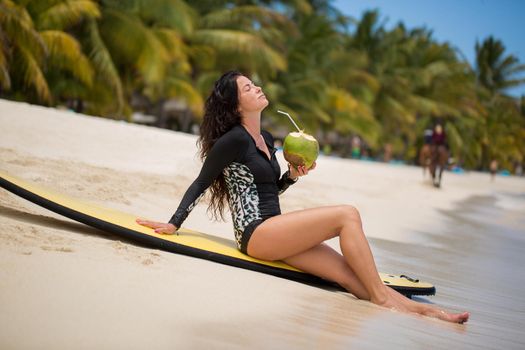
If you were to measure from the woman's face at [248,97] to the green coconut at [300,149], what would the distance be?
0.80 ft

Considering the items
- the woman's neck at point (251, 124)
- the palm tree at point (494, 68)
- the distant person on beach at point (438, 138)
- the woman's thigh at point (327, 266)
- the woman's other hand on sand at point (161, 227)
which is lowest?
the woman's thigh at point (327, 266)

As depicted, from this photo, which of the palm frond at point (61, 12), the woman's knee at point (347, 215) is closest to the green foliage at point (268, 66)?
the palm frond at point (61, 12)

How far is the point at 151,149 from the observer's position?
920 centimetres

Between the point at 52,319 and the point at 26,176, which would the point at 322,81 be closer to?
the point at 26,176

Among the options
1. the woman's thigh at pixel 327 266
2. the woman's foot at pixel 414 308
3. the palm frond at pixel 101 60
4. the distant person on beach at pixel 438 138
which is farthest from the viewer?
the palm frond at pixel 101 60

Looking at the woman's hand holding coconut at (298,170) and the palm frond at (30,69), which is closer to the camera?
the woman's hand holding coconut at (298,170)

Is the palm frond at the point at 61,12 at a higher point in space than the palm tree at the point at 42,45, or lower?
higher

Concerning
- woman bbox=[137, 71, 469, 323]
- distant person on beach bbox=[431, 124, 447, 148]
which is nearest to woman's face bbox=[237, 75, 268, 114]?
woman bbox=[137, 71, 469, 323]

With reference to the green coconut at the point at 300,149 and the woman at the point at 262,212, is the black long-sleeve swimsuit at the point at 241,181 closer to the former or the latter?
the woman at the point at 262,212

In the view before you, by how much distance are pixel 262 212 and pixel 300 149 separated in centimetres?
41

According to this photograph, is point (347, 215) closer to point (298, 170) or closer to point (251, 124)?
point (298, 170)

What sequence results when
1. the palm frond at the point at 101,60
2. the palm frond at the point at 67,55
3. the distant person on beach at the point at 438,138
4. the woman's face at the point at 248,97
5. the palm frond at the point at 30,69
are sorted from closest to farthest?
1. the woman's face at the point at 248,97
2. the palm frond at the point at 30,69
3. the palm frond at the point at 67,55
4. the distant person on beach at the point at 438,138
5. the palm frond at the point at 101,60

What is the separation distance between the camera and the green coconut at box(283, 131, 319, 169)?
352 centimetres

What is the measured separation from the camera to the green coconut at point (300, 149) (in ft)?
11.5
